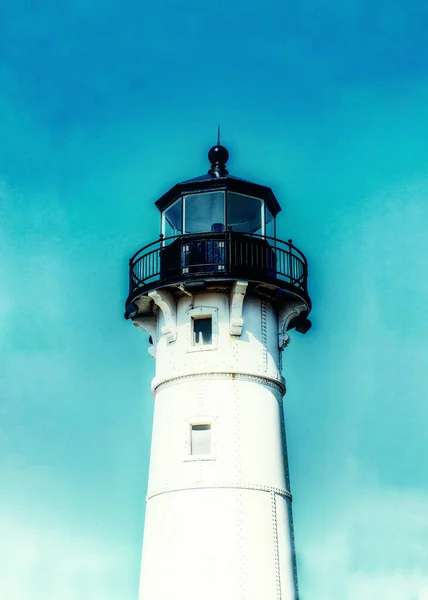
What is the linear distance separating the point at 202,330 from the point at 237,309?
1115 millimetres

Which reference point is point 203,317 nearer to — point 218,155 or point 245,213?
point 245,213

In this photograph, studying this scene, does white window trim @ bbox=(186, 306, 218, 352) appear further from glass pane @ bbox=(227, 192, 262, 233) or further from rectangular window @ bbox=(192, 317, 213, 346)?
glass pane @ bbox=(227, 192, 262, 233)

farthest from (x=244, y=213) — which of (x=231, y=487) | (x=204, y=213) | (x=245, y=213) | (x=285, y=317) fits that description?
(x=231, y=487)

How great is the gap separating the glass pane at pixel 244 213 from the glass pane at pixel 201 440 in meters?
5.84

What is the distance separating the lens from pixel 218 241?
2362cm

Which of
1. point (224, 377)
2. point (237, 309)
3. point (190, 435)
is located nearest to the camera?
point (190, 435)

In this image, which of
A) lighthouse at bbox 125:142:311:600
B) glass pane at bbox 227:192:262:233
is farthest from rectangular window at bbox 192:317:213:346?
glass pane at bbox 227:192:262:233

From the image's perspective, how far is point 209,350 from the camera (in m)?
23.4

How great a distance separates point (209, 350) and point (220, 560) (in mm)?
5018

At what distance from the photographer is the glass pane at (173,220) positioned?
25156mm

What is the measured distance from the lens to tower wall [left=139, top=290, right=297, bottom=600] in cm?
2141

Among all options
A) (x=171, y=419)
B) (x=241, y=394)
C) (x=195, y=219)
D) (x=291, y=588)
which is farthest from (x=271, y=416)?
(x=195, y=219)

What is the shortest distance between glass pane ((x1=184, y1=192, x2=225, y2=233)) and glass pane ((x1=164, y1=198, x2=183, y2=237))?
203 mm

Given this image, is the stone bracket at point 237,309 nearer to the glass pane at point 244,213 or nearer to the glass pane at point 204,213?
the glass pane at point 204,213
